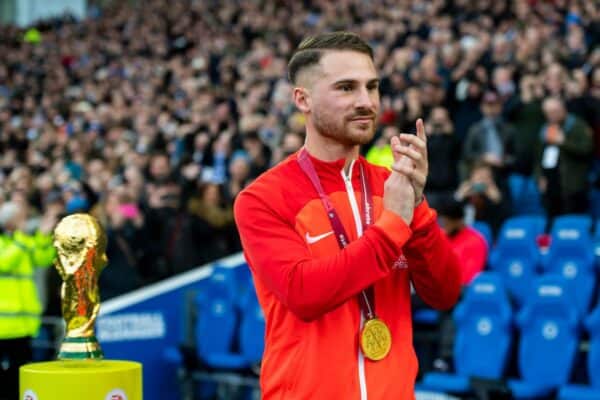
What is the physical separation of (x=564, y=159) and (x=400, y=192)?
8155mm

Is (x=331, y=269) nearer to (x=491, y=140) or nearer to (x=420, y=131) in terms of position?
(x=420, y=131)

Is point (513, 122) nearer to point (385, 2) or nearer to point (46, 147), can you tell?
point (385, 2)

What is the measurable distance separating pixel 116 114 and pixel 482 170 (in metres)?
9.68

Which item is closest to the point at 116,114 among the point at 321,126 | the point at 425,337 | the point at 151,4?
the point at 151,4

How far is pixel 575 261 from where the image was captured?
9047 mm

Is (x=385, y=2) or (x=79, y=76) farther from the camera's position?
(x=79, y=76)

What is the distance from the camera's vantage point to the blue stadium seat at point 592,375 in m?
7.57

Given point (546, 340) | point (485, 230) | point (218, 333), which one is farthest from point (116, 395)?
point (218, 333)

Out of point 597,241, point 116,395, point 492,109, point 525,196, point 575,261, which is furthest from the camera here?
point 492,109

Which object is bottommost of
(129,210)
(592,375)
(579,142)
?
(592,375)

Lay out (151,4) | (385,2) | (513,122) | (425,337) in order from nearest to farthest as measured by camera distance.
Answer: (425,337) < (513,122) < (385,2) < (151,4)

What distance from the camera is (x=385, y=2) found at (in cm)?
1820

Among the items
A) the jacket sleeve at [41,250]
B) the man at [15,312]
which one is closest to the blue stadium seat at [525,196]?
the jacket sleeve at [41,250]

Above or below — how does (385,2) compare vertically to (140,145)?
above
